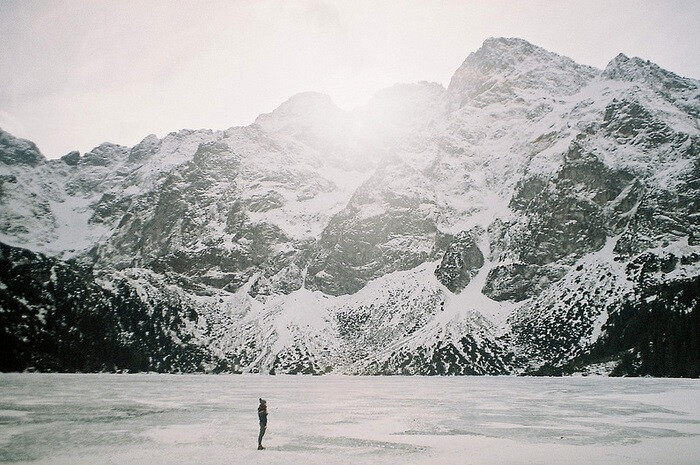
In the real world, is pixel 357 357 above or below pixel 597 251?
below

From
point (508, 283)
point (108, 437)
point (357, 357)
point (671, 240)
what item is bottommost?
point (357, 357)

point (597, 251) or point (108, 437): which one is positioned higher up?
point (597, 251)

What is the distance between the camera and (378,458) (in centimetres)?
2647

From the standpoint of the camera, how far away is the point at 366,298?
19875 centimetres

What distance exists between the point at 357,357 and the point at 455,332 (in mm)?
30641

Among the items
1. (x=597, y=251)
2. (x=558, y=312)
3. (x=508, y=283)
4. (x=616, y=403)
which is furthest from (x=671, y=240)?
(x=616, y=403)

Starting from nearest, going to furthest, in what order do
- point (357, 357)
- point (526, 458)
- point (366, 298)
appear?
1. point (526, 458)
2. point (357, 357)
3. point (366, 298)

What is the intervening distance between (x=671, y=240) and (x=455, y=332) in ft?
218

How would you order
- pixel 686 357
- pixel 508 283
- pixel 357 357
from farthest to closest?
pixel 508 283 < pixel 357 357 < pixel 686 357

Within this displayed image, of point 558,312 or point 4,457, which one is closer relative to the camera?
point 4,457

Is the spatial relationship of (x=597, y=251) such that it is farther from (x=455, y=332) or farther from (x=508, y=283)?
(x=455, y=332)

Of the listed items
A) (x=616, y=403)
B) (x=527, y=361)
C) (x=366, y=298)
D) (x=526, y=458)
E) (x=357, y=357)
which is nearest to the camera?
(x=526, y=458)

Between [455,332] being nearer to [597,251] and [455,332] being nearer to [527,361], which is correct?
[527,361]

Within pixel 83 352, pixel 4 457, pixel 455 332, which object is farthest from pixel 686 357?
pixel 83 352
